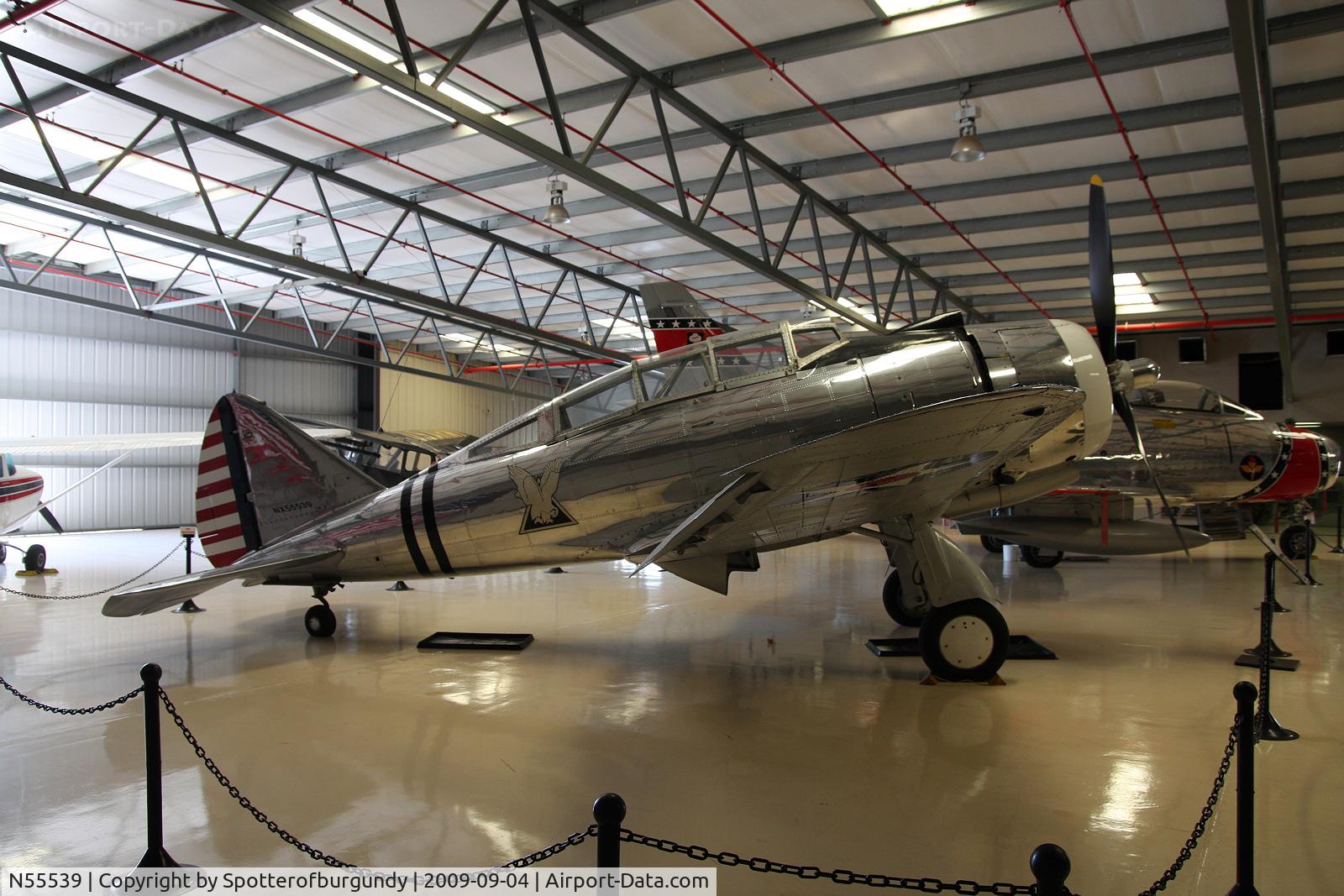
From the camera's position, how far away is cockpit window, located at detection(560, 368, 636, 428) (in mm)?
6242

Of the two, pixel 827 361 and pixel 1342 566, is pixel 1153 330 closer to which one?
pixel 1342 566

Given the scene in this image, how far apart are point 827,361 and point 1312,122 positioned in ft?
28.1

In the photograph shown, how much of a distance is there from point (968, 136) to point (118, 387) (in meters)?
24.2

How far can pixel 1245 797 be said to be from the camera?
2.68 metres

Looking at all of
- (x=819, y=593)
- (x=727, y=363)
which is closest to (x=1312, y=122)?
(x=819, y=593)

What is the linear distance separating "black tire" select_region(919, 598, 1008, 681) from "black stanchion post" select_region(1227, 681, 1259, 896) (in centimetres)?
288

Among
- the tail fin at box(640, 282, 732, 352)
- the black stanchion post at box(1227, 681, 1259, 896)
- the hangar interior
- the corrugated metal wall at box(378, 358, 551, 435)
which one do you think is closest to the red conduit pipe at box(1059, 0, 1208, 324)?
the hangar interior

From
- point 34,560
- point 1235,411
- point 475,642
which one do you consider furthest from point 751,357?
point 34,560

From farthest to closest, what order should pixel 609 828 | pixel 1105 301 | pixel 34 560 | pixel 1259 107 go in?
pixel 34 560 → pixel 1259 107 → pixel 1105 301 → pixel 609 828

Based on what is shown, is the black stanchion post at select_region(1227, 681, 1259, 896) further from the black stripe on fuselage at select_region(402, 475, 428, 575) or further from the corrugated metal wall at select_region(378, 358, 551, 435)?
the corrugated metal wall at select_region(378, 358, 551, 435)

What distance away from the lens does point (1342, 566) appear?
1280 cm

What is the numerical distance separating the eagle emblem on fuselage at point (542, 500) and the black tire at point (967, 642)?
9.29ft

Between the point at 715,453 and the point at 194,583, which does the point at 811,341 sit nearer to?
the point at 715,453

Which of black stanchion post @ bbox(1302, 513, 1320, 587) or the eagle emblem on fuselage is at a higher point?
the eagle emblem on fuselage
